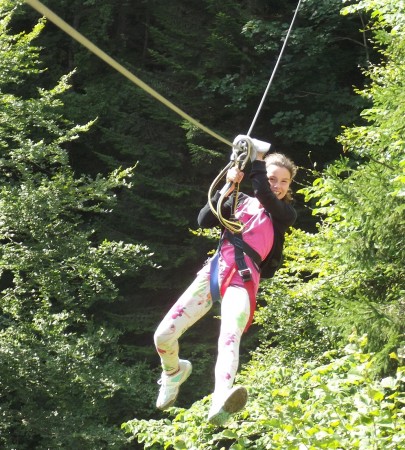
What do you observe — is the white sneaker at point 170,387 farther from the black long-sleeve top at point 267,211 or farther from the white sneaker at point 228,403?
the black long-sleeve top at point 267,211

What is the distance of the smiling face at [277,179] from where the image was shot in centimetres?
437

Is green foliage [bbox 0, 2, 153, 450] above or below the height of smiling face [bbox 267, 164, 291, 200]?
below

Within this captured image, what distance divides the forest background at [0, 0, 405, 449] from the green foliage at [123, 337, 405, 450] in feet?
0.26

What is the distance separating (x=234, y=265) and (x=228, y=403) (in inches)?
25.2

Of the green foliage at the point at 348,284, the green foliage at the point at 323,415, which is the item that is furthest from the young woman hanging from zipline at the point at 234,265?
the green foliage at the point at 348,284

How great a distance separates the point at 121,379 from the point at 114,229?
3282 millimetres

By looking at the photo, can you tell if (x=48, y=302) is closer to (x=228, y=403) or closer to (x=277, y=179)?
(x=277, y=179)

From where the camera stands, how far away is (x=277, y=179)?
4.38 meters

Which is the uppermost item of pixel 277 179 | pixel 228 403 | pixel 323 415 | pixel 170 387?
pixel 277 179

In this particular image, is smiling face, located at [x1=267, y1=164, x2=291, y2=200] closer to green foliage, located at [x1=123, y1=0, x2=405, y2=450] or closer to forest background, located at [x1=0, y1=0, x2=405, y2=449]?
green foliage, located at [x1=123, y1=0, x2=405, y2=450]

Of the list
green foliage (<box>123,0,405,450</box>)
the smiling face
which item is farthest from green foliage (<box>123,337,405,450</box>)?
the smiling face

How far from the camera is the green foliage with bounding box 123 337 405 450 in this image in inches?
169

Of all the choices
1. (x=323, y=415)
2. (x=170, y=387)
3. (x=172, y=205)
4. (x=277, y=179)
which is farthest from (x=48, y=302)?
(x=277, y=179)

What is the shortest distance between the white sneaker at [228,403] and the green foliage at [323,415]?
0.61 metres
